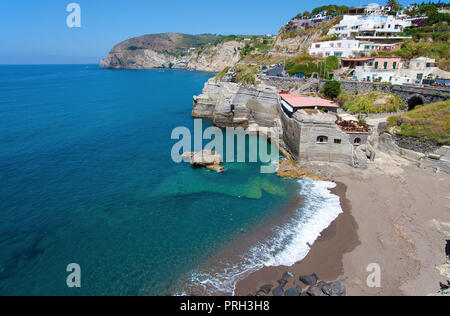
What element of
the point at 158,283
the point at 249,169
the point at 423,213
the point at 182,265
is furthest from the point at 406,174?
the point at 158,283

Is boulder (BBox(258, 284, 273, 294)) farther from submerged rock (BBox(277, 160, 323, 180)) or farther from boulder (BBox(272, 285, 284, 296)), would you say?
submerged rock (BBox(277, 160, 323, 180))

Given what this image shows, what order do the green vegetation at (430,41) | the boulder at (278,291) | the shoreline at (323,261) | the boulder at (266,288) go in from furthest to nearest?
the green vegetation at (430,41)
the shoreline at (323,261)
the boulder at (266,288)
the boulder at (278,291)

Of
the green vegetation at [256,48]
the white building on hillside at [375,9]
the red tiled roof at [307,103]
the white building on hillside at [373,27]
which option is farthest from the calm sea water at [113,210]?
the white building on hillside at [375,9]

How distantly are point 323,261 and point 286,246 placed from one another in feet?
8.68

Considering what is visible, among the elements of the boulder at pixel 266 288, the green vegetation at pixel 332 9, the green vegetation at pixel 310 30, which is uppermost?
the green vegetation at pixel 332 9

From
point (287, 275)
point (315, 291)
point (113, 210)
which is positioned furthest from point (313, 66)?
point (315, 291)

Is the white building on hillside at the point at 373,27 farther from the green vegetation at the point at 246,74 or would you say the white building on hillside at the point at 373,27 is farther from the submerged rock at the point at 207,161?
the submerged rock at the point at 207,161

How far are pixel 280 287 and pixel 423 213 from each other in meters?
14.5

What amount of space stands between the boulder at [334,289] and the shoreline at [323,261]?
2.42 feet

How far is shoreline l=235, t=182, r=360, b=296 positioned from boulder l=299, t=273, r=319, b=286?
26 cm

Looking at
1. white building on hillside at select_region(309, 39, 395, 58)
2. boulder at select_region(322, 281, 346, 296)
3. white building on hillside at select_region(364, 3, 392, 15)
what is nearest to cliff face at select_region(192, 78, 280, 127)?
white building on hillside at select_region(309, 39, 395, 58)

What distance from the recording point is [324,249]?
18.1 m

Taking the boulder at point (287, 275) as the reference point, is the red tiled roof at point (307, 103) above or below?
above

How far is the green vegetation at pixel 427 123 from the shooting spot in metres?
26.6
